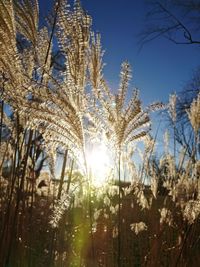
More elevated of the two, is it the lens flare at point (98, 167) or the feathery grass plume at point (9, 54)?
the feathery grass plume at point (9, 54)

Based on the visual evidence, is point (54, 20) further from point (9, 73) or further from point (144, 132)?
point (144, 132)

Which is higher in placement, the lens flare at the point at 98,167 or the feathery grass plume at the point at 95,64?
the feathery grass plume at the point at 95,64

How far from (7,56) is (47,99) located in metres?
0.26

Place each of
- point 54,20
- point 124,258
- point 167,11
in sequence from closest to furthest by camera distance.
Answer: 1. point 54,20
2. point 124,258
3. point 167,11

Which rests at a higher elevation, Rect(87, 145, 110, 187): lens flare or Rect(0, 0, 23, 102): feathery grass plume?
Rect(0, 0, 23, 102): feathery grass plume

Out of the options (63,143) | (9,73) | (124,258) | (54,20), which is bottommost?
(124,258)

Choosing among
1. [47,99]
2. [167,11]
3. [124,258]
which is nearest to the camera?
[47,99]

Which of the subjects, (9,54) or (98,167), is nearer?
(9,54)

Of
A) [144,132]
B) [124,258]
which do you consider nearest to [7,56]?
[144,132]

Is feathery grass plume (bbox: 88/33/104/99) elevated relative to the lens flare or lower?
elevated

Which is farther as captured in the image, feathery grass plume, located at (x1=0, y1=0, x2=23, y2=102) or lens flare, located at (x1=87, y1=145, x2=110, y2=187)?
lens flare, located at (x1=87, y1=145, x2=110, y2=187)

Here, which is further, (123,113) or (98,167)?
(98,167)

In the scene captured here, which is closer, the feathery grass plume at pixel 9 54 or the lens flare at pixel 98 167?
the feathery grass plume at pixel 9 54

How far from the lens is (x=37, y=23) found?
200 centimetres
